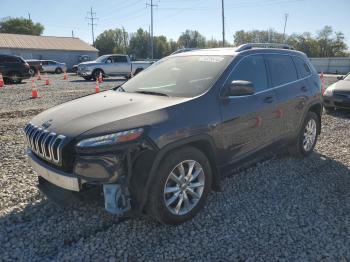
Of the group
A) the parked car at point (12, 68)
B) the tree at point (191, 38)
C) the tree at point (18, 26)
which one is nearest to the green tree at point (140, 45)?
the tree at point (191, 38)

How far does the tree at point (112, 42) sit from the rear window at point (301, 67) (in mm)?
80821

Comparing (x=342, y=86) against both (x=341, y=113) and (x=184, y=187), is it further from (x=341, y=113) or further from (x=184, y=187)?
(x=184, y=187)

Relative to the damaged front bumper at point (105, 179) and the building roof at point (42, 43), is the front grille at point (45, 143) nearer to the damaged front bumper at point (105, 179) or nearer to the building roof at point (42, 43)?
the damaged front bumper at point (105, 179)

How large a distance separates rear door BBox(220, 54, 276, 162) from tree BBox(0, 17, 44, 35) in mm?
85368

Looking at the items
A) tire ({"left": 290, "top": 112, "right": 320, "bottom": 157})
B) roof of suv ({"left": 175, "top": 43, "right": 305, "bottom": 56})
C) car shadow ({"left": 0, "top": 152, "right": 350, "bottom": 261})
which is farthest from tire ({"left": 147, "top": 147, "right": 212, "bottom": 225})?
tire ({"left": 290, "top": 112, "right": 320, "bottom": 157})

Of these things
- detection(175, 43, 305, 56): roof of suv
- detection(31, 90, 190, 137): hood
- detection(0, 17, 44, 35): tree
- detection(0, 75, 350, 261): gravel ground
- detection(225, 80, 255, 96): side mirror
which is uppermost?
detection(0, 17, 44, 35): tree

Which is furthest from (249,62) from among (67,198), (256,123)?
(67,198)

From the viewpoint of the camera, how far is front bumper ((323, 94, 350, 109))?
9.32 metres

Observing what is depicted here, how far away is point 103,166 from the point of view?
9.48 feet

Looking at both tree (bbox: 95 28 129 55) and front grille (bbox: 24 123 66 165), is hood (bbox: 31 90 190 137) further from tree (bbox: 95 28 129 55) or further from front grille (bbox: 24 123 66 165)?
tree (bbox: 95 28 129 55)

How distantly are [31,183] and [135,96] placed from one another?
1934 millimetres

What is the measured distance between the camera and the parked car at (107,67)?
23.0 m

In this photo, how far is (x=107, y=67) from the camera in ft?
77.0

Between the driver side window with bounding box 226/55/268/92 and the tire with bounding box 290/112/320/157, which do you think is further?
the tire with bounding box 290/112/320/157
